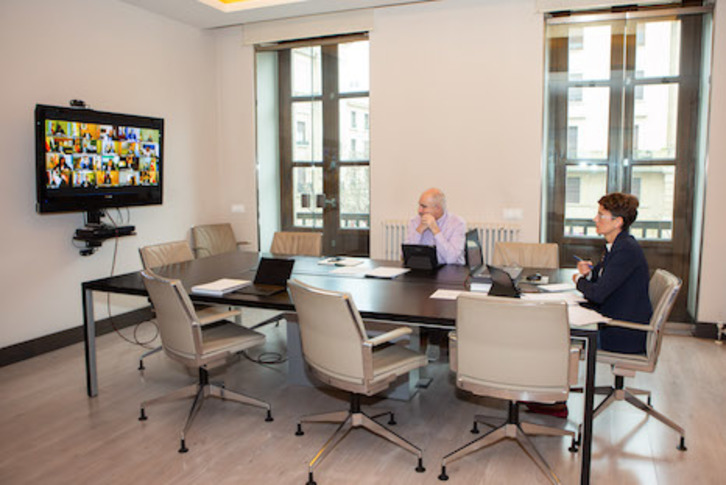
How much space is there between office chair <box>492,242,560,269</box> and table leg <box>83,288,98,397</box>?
2928 mm

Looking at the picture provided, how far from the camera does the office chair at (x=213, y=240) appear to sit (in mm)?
6468

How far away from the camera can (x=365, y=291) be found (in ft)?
11.4

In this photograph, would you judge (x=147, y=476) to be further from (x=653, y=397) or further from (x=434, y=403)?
(x=653, y=397)

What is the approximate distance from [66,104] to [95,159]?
0.55 meters

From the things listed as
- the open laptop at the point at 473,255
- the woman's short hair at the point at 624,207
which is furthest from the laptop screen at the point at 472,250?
the woman's short hair at the point at 624,207

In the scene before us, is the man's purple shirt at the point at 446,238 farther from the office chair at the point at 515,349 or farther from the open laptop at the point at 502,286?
the office chair at the point at 515,349

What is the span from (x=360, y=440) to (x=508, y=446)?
32.3 inches

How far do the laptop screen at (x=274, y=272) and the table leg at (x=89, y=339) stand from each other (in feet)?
3.64

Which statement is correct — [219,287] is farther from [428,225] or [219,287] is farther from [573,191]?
[573,191]

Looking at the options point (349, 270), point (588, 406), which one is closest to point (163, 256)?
point (349, 270)

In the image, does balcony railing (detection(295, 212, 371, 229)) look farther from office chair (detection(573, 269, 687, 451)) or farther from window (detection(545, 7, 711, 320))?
office chair (detection(573, 269, 687, 451))

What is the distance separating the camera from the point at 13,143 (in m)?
4.64

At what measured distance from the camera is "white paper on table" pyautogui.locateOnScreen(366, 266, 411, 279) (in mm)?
3918

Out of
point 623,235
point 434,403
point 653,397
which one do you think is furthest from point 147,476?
point 653,397
